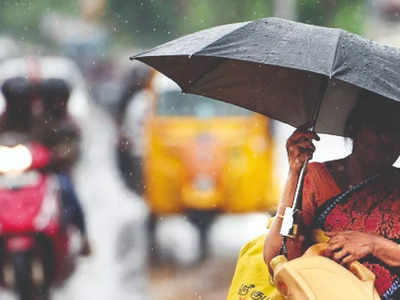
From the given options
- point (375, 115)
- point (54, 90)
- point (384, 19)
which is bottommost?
point (54, 90)

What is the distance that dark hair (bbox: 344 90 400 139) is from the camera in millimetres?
2598

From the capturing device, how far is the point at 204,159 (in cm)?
743

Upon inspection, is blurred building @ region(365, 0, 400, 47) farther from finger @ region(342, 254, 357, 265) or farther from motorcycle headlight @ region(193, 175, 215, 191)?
finger @ region(342, 254, 357, 265)

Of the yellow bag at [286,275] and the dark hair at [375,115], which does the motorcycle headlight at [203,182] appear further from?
the dark hair at [375,115]

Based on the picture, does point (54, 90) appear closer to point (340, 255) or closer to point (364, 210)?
point (364, 210)

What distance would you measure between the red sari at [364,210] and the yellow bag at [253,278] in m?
0.22

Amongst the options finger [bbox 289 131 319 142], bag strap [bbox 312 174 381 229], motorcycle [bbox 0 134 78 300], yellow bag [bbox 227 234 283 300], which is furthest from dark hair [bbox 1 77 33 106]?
bag strap [bbox 312 174 381 229]

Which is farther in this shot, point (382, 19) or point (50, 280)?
point (382, 19)

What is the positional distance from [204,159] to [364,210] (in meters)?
4.92

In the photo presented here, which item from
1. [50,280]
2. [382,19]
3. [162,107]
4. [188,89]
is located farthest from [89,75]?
[188,89]

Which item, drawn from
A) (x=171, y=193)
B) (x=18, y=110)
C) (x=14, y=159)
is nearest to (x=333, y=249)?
(x=14, y=159)

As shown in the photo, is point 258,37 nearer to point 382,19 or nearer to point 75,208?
point 75,208

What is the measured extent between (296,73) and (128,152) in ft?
29.7

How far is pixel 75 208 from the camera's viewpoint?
6.18 m
